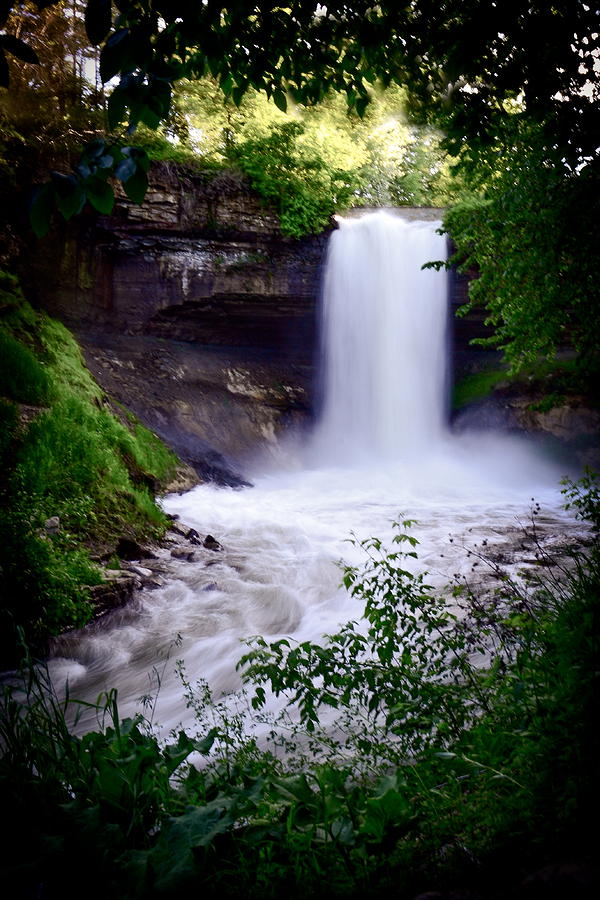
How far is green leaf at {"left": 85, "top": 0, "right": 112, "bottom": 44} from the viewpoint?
4.64 ft

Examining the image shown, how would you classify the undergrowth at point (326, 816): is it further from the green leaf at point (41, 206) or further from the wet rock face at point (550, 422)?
the wet rock face at point (550, 422)

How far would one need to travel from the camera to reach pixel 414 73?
3598mm

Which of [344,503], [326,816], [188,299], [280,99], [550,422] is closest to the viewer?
[326,816]

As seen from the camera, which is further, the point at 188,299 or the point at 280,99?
the point at 188,299

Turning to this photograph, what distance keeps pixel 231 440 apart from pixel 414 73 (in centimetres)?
1188

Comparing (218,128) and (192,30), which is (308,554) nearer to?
(192,30)

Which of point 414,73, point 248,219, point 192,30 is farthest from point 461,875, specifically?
point 248,219

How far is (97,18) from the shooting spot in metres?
1.43

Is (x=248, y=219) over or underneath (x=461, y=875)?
over

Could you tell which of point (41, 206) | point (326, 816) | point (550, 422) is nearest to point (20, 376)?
point (41, 206)

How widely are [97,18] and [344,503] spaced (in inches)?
426

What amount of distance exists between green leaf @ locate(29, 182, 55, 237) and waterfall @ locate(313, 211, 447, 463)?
15.0 metres

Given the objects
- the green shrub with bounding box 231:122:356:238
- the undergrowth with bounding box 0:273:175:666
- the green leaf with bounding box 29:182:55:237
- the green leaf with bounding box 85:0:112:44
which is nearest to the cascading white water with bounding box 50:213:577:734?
the undergrowth with bounding box 0:273:175:666

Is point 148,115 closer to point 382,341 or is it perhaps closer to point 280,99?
point 280,99
